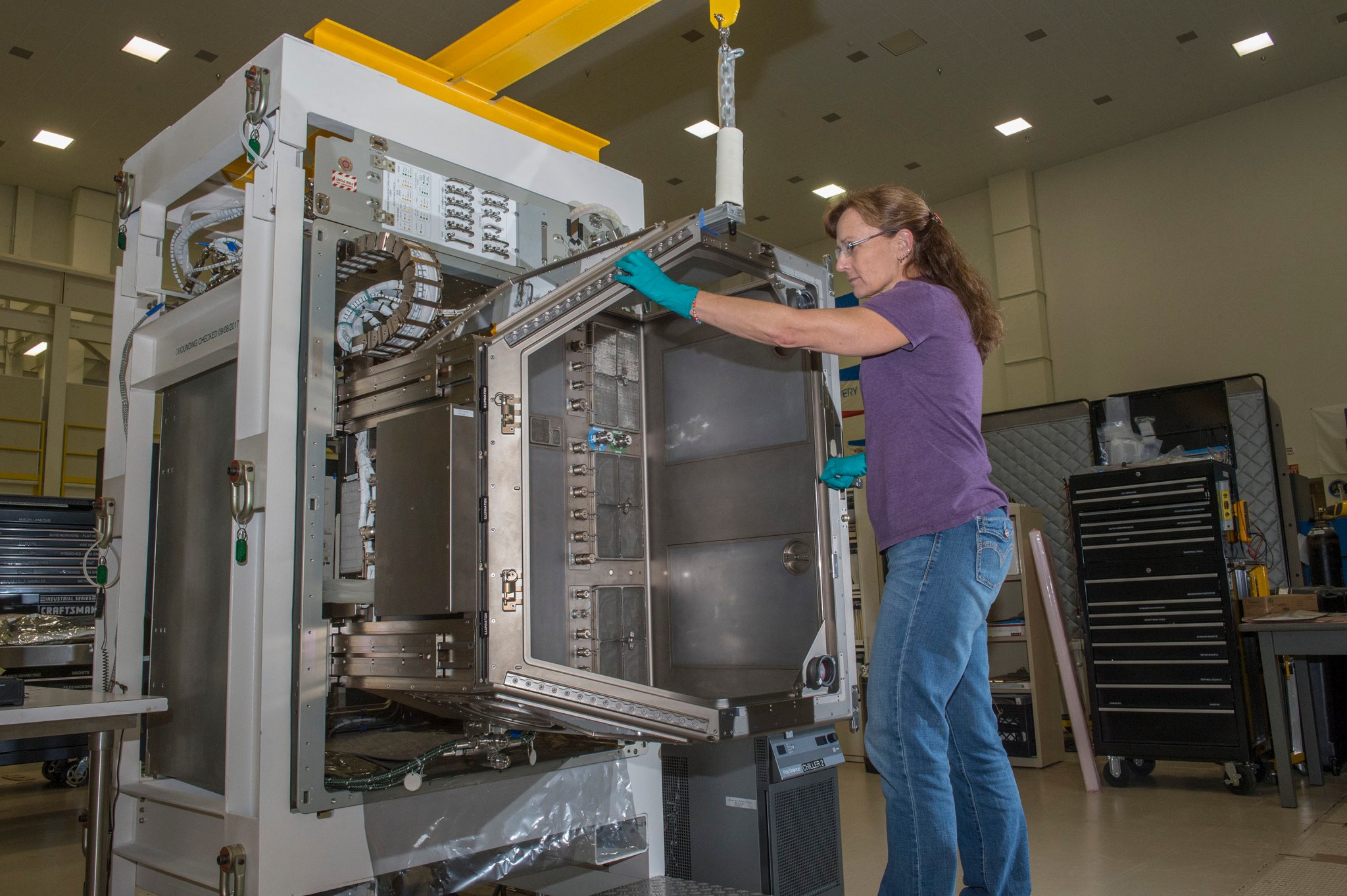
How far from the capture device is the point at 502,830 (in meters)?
2.63

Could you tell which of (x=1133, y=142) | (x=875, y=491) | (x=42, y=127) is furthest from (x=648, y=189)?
(x=875, y=491)

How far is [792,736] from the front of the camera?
2.85 meters

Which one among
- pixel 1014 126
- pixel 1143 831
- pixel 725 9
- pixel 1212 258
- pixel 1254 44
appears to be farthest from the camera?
pixel 1014 126

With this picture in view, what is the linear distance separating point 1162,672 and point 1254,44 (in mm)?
5220

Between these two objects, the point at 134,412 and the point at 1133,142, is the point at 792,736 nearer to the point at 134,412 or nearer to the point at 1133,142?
the point at 134,412

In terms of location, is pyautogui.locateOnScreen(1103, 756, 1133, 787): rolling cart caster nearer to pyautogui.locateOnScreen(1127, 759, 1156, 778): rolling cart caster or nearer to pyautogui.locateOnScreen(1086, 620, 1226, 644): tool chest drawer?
pyautogui.locateOnScreen(1127, 759, 1156, 778): rolling cart caster

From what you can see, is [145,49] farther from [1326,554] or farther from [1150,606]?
[1326,554]

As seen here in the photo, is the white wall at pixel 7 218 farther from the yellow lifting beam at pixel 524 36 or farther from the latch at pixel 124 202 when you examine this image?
the yellow lifting beam at pixel 524 36

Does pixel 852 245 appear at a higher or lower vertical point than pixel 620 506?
higher

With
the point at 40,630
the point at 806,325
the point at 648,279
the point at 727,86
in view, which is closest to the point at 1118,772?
the point at 806,325

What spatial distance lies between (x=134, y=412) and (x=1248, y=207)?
849cm

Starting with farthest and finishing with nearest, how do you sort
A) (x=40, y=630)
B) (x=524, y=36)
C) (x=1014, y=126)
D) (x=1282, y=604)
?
(x=1014, y=126), (x=1282, y=604), (x=40, y=630), (x=524, y=36)

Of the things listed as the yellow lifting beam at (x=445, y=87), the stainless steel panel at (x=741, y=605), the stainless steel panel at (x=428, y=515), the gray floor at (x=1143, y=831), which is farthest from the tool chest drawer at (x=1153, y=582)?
the stainless steel panel at (x=428, y=515)

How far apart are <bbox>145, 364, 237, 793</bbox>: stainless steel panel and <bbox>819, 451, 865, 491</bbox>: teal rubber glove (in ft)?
5.33
